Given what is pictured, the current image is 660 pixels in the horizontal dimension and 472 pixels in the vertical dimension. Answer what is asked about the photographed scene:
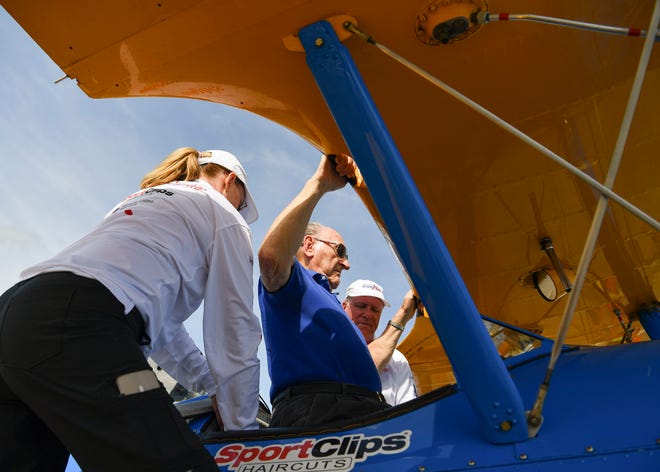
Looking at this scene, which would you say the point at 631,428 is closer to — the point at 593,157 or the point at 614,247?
the point at 593,157

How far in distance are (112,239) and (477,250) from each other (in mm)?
1937

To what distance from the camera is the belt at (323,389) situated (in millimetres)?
2393

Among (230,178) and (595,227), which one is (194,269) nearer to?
(230,178)

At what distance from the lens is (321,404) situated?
2.27 metres

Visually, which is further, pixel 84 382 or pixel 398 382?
pixel 398 382

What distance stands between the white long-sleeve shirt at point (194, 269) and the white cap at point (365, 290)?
2.30 m

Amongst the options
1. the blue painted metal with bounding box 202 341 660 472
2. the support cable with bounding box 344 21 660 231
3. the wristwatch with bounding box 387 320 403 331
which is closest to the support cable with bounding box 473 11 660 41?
the support cable with bounding box 344 21 660 231

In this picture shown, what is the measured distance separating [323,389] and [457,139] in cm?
125

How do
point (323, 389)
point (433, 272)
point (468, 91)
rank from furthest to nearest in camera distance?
point (323, 389)
point (468, 91)
point (433, 272)

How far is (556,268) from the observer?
2891 mm

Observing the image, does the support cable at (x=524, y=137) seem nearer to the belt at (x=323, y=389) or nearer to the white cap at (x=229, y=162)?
the white cap at (x=229, y=162)

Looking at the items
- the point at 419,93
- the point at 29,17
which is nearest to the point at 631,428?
the point at 419,93

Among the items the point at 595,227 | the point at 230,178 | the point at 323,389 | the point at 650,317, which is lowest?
the point at 650,317

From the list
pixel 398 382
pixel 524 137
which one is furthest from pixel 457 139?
pixel 398 382
